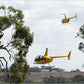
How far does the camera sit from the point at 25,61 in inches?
1763

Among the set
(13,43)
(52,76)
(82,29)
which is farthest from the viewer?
(52,76)

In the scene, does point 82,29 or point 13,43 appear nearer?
point 13,43

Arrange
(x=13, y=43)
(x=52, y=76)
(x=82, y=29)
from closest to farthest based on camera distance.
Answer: (x=13, y=43)
(x=82, y=29)
(x=52, y=76)

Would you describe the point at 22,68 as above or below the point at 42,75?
above

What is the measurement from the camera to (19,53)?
44562 millimetres

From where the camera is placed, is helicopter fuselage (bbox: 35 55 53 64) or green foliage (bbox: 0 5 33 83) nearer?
green foliage (bbox: 0 5 33 83)

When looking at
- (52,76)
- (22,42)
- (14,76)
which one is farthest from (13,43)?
(52,76)

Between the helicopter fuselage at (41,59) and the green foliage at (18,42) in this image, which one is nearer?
the green foliage at (18,42)

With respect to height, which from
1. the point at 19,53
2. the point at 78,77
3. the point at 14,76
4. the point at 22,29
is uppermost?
the point at 22,29

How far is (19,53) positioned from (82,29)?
2692 cm

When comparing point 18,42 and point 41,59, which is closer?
point 18,42

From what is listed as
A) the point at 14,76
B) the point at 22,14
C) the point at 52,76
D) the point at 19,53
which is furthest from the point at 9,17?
the point at 52,76

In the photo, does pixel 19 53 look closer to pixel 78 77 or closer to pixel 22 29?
pixel 22 29

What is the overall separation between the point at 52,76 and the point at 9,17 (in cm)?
6495
